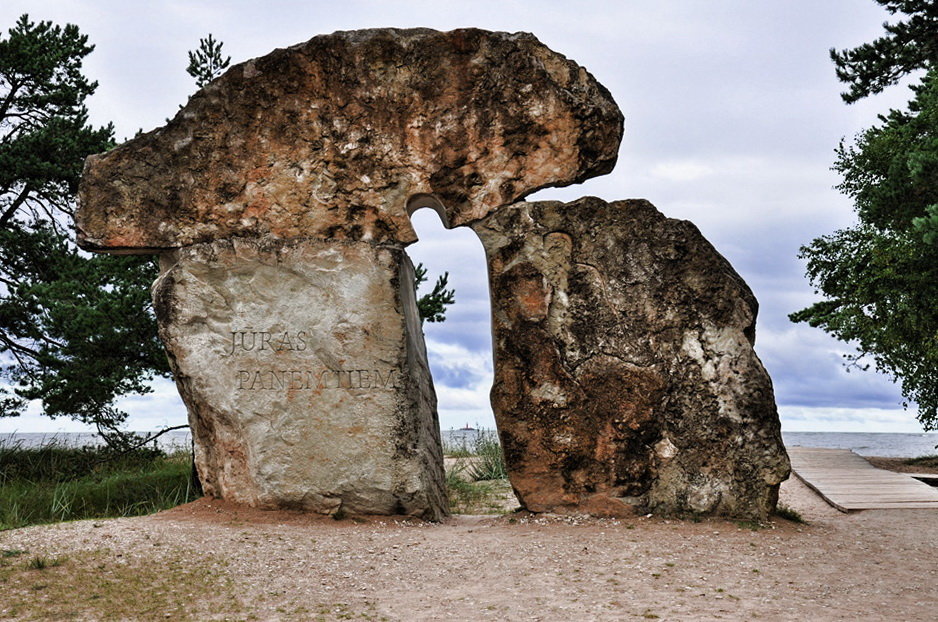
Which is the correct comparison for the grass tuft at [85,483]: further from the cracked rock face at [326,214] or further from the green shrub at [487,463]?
the green shrub at [487,463]

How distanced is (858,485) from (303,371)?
687 centimetres

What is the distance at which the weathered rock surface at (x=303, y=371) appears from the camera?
6.85m

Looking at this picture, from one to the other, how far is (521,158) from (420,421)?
2346 millimetres

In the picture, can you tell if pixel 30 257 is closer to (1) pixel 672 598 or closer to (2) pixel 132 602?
(2) pixel 132 602

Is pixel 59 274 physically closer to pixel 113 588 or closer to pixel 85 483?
pixel 85 483

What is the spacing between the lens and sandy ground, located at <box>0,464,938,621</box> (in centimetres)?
454

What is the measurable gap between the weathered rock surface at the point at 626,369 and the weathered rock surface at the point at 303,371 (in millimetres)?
847

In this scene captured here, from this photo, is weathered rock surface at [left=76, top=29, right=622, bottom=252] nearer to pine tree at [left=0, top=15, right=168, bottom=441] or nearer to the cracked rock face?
the cracked rock face

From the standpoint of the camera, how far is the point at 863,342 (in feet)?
42.7

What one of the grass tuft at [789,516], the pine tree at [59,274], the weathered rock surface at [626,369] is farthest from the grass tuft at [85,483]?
the grass tuft at [789,516]

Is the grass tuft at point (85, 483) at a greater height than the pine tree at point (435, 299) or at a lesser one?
lesser

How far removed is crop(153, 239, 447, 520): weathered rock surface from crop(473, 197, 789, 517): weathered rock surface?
0.85m

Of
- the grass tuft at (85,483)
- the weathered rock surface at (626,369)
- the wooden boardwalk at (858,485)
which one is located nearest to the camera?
the weathered rock surface at (626,369)

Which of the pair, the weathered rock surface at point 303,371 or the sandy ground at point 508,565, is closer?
the sandy ground at point 508,565
